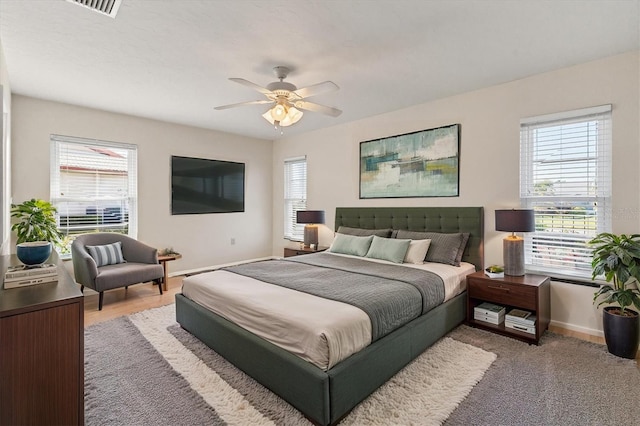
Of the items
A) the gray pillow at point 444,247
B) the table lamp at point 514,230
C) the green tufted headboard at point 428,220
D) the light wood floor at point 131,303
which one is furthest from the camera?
the green tufted headboard at point 428,220

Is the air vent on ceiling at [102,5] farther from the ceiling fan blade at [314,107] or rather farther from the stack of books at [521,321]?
the stack of books at [521,321]

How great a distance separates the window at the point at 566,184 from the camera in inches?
115

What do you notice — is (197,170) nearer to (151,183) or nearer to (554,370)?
(151,183)

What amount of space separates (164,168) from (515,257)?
515 centimetres

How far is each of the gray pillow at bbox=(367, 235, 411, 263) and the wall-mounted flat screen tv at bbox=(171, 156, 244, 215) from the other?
10.6 ft

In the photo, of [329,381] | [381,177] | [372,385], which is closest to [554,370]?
[372,385]

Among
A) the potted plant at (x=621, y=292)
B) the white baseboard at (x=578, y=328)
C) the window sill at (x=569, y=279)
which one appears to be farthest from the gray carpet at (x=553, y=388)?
the window sill at (x=569, y=279)

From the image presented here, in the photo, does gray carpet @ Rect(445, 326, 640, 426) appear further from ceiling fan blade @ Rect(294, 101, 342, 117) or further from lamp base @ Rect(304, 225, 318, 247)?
lamp base @ Rect(304, 225, 318, 247)

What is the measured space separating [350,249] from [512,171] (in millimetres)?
2122

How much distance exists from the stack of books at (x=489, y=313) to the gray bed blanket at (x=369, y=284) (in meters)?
0.56

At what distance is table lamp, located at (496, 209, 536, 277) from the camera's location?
3.01 metres

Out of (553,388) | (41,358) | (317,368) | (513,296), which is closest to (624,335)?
(513,296)

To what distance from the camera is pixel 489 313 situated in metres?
3.10

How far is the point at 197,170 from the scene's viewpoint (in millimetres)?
5492
